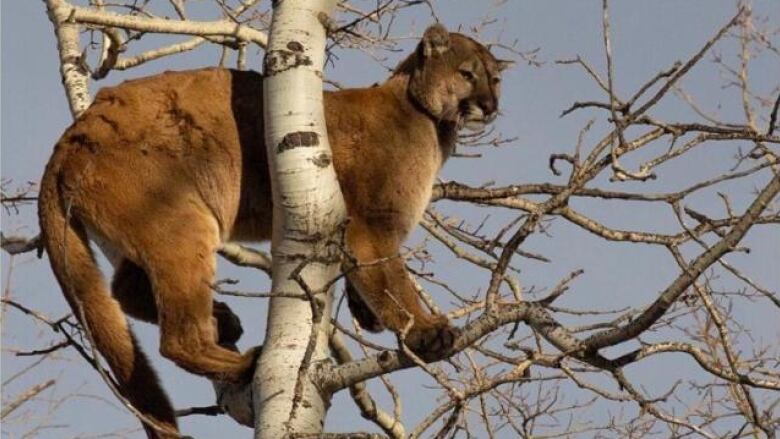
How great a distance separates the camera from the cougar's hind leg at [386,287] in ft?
18.1

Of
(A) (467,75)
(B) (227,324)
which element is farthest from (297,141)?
(A) (467,75)

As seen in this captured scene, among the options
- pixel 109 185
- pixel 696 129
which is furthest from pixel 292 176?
pixel 696 129

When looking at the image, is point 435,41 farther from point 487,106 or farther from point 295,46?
point 295,46

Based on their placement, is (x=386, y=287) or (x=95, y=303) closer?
(x=95, y=303)

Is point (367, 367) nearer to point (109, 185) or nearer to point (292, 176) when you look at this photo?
point (292, 176)

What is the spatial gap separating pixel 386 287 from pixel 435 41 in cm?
188

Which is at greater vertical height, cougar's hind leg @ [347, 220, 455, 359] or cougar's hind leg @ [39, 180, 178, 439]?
cougar's hind leg @ [347, 220, 455, 359]

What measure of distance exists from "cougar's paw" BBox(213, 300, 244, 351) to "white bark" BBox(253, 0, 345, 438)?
3.79 ft

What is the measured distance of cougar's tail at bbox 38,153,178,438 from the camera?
5.08 metres

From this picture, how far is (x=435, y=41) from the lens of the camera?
696 centimetres

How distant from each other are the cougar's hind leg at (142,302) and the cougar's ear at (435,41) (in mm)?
2063

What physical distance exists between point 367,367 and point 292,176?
779 mm

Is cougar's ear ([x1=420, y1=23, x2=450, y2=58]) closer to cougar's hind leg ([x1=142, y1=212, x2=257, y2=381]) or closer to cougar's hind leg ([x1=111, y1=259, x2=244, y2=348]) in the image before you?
cougar's hind leg ([x1=111, y1=259, x2=244, y2=348])

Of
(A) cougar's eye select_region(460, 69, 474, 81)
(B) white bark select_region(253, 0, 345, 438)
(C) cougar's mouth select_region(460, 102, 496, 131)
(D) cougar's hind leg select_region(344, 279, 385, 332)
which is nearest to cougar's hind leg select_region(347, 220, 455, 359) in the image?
(D) cougar's hind leg select_region(344, 279, 385, 332)
